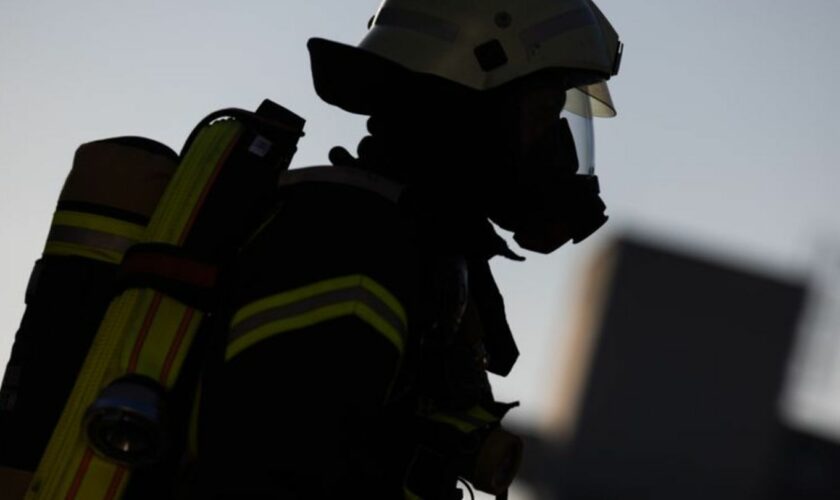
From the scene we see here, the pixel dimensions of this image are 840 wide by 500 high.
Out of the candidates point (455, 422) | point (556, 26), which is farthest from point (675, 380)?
point (455, 422)

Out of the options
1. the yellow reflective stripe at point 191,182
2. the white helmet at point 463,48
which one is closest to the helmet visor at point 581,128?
the white helmet at point 463,48

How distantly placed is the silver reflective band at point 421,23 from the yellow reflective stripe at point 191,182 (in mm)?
564

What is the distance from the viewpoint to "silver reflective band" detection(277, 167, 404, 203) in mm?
4398

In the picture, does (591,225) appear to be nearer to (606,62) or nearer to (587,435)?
(606,62)

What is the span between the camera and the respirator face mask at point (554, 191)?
4852mm

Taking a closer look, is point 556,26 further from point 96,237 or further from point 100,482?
point 100,482

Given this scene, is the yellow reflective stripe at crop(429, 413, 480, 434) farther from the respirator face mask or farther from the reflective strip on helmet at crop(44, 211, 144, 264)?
the reflective strip on helmet at crop(44, 211, 144, 264)

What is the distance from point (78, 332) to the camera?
175 inches

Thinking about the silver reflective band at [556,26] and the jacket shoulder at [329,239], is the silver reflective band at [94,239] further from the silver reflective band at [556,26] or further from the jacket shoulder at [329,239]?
the silver reflective band at [556,26]

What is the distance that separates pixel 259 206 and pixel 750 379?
90.5 metres

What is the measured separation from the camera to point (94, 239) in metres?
4.50

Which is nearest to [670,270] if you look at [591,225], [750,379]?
[750,379]

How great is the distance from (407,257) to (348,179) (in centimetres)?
22

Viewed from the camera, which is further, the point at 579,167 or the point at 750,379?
the point at 750,379
